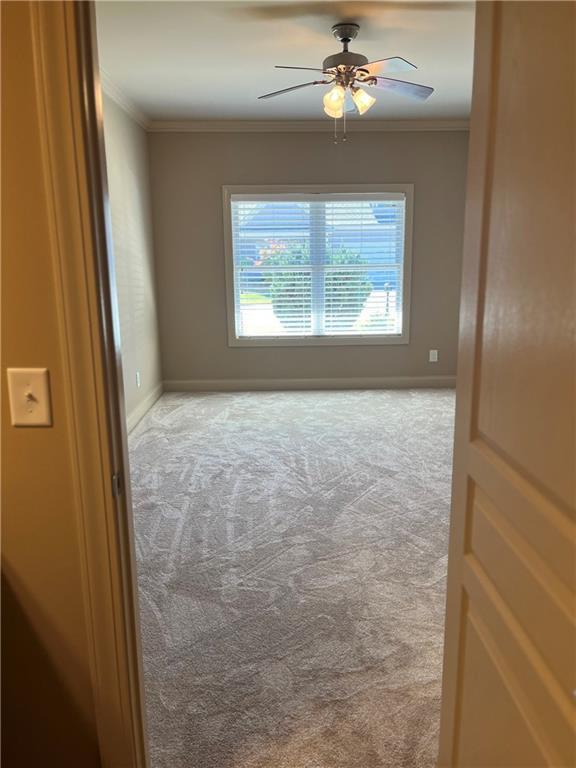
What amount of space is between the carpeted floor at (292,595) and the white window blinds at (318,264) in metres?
1.74

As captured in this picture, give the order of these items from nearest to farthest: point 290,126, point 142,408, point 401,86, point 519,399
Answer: point 519,399, point 401,86, point 142,408, point 290,126

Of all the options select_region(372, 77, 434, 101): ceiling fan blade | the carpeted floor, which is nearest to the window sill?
the carpeted floor

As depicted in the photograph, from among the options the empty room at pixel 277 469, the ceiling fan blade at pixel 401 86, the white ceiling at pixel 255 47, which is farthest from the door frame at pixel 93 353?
the ceiling fan blade at pixel 401 86

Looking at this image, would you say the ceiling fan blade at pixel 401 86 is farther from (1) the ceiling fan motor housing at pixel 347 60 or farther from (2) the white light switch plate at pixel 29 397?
(2) the white light switch plate at pixel 29 397

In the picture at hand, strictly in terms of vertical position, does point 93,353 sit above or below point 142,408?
above

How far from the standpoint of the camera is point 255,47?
3.33 meters

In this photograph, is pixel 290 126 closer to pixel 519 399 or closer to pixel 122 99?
pixel 122 99

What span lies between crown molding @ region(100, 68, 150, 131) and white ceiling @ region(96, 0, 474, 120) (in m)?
0.05

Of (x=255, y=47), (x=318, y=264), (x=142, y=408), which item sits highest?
(x=255, y=47)

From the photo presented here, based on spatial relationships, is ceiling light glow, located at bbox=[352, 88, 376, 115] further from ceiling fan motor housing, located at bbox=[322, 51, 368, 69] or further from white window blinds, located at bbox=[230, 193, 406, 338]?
white window blinds, located at bbox=[230, 193, 406, 338]

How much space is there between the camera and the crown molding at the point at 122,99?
3901 mm

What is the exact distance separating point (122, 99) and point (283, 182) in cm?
172

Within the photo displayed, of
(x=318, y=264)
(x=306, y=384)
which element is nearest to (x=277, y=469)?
(x=306, y=384)

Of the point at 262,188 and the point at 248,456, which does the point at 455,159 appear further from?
the point at 248,456
